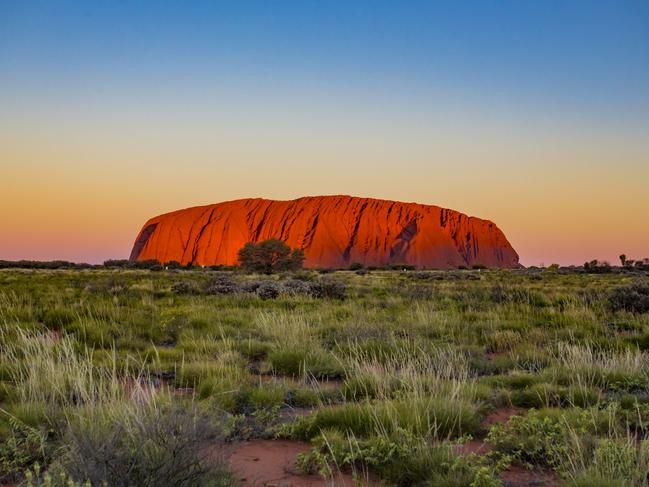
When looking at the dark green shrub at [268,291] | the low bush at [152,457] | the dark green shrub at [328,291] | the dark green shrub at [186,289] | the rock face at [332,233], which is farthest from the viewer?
the rock face at [332,233]

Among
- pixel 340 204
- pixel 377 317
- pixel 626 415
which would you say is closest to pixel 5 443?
pixel 626 415

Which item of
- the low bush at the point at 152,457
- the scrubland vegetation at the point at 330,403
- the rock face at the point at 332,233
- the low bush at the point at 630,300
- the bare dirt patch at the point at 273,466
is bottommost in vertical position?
the bare dirt patch at the point at 273,466

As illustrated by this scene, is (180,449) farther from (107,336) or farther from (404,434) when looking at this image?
(107,336)

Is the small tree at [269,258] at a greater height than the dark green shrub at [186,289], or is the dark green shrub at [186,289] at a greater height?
the small tree at [269,258]

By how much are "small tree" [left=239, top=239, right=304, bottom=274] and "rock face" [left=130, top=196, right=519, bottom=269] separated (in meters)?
52.2

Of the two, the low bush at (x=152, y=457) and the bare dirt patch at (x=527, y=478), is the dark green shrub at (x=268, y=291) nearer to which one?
the bare dirt patch at (x=527, y=478)

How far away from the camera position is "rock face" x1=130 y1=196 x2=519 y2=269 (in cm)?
11650

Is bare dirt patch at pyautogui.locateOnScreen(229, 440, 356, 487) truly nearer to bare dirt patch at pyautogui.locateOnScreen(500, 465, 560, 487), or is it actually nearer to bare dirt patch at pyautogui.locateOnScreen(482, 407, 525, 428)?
bare dirt patch at pyautogui.locateOnScreen(500, 465, 560, 487)

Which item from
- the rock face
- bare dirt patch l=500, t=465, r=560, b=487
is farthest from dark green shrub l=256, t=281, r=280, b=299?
the rock face

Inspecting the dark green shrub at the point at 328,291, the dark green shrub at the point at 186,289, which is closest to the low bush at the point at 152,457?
the dark green shrub at the point at 328,291

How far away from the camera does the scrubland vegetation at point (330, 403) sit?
2.99m

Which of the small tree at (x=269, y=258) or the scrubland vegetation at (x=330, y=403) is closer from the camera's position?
the scrubland vegetation at (x=330, y=403)

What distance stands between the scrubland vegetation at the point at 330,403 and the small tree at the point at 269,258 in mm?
43516

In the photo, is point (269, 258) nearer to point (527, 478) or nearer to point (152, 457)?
point (527, 478)
